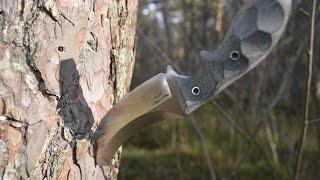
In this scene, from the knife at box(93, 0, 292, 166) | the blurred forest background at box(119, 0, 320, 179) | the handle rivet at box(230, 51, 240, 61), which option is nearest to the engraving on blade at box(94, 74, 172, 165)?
the knife at box(93, 0, 292, 166)

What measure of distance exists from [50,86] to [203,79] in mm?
258

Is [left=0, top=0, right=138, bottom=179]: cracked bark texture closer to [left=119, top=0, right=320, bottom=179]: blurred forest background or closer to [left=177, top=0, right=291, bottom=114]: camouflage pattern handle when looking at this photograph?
[left=177, top=0, right=291, bottom=114]: camouflage pattern handle

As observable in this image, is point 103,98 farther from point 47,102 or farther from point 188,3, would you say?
point 188,3

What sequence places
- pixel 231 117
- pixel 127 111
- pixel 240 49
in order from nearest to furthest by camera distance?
pixel 240 49 < pixel 127 111 < pixel 231 117

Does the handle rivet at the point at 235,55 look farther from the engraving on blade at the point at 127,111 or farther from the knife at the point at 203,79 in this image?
the engraving on blade at the point at 127,111

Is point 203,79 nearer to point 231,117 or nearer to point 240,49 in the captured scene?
point 240,49

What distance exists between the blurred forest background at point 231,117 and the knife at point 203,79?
6.01ft

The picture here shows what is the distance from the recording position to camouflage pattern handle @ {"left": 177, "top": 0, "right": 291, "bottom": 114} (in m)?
0.67

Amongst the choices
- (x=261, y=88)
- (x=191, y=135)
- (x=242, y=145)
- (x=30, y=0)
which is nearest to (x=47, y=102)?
(x=30, y=0)

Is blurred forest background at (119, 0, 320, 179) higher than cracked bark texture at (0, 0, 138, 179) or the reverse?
higher

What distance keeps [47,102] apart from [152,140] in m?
4.07

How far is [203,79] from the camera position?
74cm

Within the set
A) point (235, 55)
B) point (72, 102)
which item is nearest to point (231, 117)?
point (72, 102)

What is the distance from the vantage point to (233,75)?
72 cm
